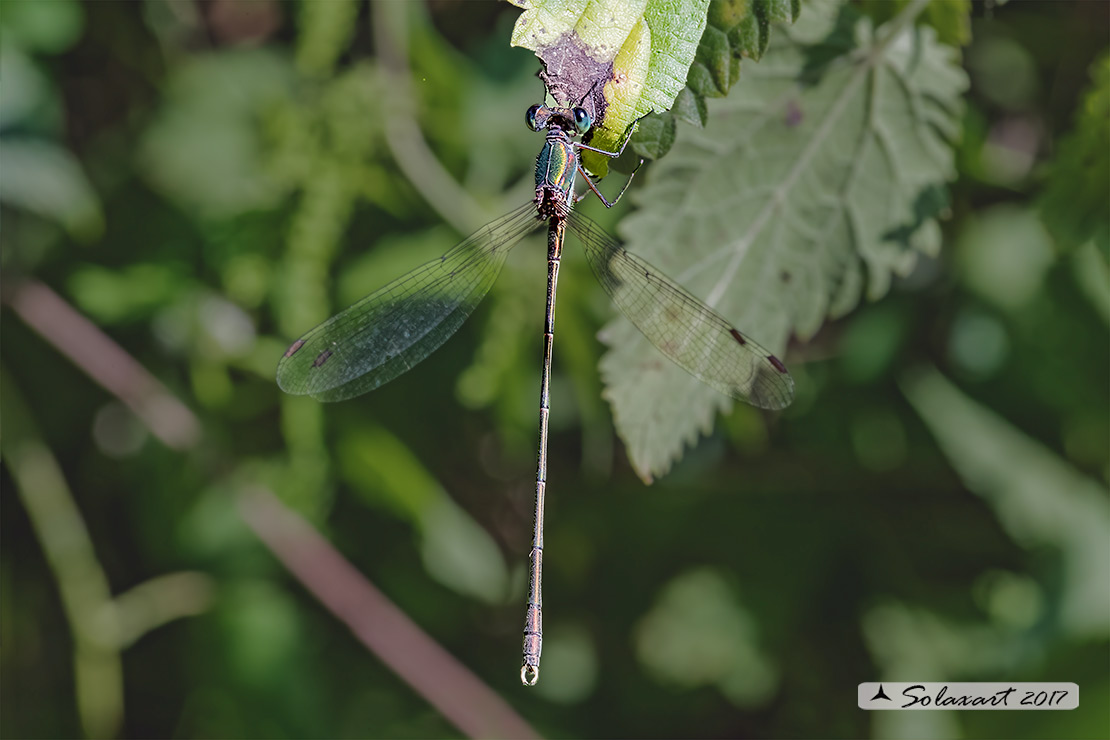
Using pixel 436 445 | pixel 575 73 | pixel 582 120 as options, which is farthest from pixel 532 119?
pixel 436 445

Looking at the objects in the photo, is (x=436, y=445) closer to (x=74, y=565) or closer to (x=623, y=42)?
(x=74, y=565)

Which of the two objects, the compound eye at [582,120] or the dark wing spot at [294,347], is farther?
the dark wing spot at [294,347]

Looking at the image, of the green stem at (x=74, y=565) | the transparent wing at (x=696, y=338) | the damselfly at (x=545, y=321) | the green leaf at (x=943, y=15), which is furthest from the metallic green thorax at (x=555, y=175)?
the green stem at (x=74, y=565)

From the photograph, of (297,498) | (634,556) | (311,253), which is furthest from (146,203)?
(634,556)

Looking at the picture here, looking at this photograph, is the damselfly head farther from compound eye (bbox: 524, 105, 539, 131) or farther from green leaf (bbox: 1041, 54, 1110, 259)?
green leaf (bbox: 1041, 54, 1110, 259)

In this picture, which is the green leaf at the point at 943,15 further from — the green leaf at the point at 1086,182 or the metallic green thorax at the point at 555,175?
the metallic green thorax at the point at 555,175

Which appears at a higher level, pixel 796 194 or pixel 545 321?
pixel 796 194

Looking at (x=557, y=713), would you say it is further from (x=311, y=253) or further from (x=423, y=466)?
(x=311, y=253)
